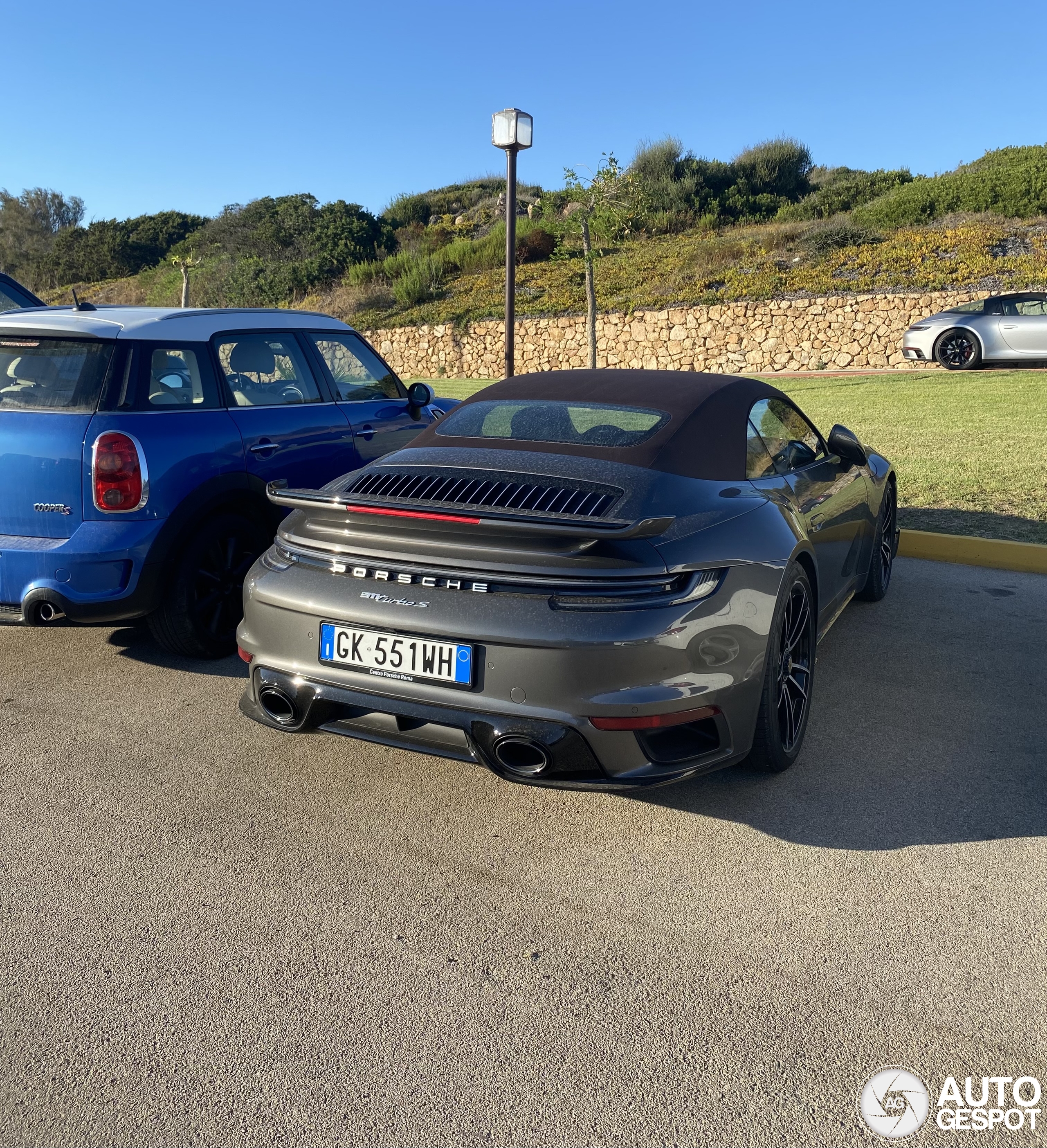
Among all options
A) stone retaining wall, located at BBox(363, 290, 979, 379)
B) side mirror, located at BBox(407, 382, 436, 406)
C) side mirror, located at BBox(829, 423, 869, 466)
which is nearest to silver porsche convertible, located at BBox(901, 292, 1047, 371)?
stone retaining wall, located at BBox(363, 290, 979, 379)

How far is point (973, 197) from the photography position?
2892cm

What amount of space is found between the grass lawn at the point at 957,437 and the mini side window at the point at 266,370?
4218mm

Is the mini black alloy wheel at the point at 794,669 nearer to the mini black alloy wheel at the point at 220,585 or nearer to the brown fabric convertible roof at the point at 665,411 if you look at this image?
the brown fabric convertible roof at the point at 665,411

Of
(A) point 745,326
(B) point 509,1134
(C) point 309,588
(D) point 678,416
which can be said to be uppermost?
(A) point 745,326

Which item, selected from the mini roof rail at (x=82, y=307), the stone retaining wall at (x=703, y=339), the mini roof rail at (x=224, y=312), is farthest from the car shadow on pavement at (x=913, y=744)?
the stone retaining wall at (x=703, y=339)

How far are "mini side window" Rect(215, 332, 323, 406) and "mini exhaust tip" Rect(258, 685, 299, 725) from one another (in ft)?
6.86

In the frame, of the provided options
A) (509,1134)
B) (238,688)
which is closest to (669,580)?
(509,1134)

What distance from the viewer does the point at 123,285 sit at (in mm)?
47406

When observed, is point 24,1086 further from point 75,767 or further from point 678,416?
point 678,416

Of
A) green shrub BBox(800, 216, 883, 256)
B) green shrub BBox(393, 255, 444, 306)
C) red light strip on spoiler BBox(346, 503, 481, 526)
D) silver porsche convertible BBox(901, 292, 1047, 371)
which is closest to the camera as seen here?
red light strip on spoiler BBox(346, 503, 481, 526)

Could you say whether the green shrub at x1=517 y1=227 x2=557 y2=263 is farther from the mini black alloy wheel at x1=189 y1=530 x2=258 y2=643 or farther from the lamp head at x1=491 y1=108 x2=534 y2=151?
the mini black alloy wheel at x1=189 y1=530 x2=258 y2=643

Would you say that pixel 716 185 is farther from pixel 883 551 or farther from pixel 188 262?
pixel 883 551

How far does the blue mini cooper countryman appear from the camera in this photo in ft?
13.6

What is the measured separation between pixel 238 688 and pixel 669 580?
226cm
